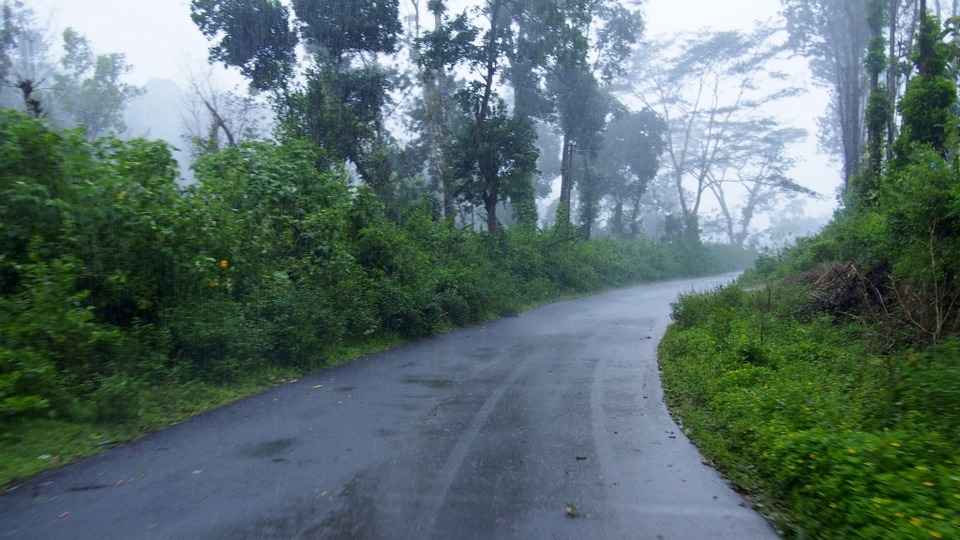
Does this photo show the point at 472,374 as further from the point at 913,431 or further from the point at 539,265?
the point at 539,265

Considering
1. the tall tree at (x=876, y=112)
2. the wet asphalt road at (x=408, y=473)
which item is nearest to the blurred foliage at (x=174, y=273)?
the wet asphalt road at (x=408, y=473)

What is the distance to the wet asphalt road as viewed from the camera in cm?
525

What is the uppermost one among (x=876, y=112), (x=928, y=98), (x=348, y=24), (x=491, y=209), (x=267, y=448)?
(x=348, y=24)

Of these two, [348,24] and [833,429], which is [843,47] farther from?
[833,429]

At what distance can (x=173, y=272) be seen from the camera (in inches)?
425

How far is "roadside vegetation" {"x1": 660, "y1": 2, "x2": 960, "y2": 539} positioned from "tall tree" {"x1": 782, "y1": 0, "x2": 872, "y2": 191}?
13.0 metres

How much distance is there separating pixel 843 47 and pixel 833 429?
32.0m

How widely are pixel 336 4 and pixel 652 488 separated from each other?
19.5 m

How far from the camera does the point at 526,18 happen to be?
30359 millimetres

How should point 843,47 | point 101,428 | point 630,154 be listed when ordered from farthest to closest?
point 630,154 → point 843,47 → point 101,428

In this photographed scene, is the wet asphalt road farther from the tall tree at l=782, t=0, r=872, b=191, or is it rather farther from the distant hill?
the distant hill

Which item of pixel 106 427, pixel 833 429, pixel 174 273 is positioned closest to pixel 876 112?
pixel 833 429

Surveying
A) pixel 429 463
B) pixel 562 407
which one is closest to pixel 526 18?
pixel 562 407

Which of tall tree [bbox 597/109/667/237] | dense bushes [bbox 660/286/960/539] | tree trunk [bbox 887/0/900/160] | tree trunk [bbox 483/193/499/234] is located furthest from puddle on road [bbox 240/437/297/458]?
tall tree [bbox 597/109/667/237]
